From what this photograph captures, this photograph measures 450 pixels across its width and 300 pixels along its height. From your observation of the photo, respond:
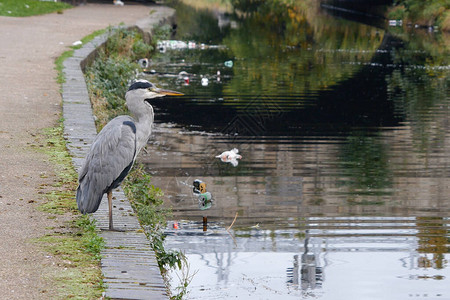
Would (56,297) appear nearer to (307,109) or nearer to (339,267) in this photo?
(339,267)

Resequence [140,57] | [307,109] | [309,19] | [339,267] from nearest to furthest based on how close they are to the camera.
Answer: [339,267] < [307,109] < [140,57] < [309,19]

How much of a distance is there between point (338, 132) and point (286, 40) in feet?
63.0

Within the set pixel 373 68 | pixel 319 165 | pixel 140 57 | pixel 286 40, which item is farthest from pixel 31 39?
pixel 286 40

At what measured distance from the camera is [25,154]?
871cm

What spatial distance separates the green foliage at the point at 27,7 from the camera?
2839 centimetres

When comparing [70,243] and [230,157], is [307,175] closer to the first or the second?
[230,157]

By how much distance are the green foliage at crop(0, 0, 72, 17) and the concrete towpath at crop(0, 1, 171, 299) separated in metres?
6.05

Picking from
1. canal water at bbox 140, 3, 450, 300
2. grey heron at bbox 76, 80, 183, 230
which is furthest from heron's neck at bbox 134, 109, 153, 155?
canal water at bbox 140, 3, 450, 300

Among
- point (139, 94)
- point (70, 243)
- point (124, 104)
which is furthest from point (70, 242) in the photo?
point (124, 104)

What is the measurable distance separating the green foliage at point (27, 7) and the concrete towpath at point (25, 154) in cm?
605

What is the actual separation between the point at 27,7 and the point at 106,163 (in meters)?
25.8

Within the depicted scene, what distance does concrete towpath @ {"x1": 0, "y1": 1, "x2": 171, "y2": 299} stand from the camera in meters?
5.42

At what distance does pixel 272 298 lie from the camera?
6.57m

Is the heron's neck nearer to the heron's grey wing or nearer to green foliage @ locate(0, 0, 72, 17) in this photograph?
the heron's grey wing
